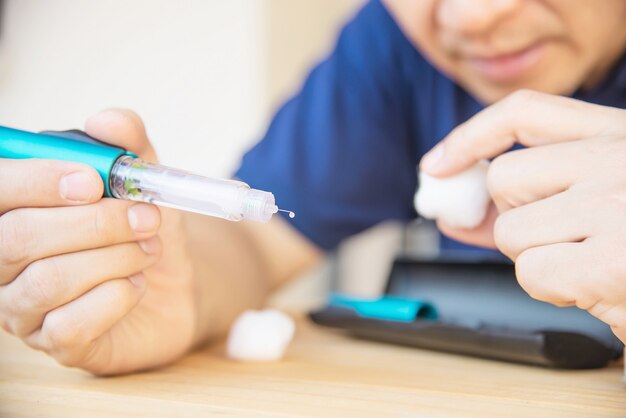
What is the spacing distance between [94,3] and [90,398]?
97cm

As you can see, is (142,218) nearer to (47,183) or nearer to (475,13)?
(47,183)

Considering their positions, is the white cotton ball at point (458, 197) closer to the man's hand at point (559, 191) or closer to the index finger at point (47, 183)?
the man's hand at point (559, 191)

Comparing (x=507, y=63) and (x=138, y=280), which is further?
(x=507, y=63)

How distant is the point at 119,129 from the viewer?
0.38 meters

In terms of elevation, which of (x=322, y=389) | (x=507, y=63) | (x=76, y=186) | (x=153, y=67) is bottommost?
(x=322, y=389)

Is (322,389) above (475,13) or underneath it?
underneath

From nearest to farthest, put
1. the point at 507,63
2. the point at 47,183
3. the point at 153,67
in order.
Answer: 1. the point at 47,183
2. the point at 507,63
3. the point at 153,67

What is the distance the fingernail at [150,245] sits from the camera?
0.39 metres

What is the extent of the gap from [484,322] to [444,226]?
79 mm

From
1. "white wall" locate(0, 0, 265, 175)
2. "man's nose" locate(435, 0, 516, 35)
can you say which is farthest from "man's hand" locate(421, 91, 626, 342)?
"white wall" locate(0, 0, 265, 175)

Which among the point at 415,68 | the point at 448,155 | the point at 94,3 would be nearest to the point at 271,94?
the point at 94,3

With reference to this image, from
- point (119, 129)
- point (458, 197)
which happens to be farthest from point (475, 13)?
point (119, 129)

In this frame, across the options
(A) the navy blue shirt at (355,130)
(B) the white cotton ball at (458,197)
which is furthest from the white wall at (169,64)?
(B) the white cotton ball at (458,197)

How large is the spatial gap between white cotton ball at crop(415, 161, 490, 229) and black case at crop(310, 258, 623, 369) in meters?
0.08
